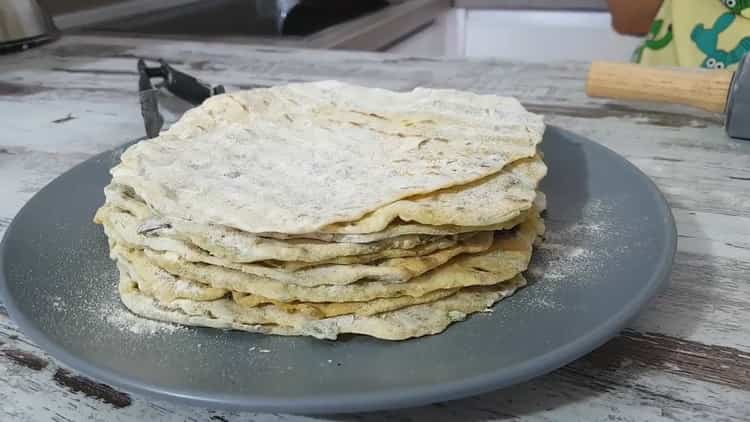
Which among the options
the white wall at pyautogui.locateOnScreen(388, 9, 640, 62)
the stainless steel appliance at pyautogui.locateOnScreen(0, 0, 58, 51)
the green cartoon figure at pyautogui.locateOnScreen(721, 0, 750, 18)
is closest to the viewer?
the green cartoon figure at pyautogui.locateOnScreen(721, 0, 750, 18)

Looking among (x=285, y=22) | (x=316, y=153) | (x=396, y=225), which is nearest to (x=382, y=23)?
(x=285, y=22)

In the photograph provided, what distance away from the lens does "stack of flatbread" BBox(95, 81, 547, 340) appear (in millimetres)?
502

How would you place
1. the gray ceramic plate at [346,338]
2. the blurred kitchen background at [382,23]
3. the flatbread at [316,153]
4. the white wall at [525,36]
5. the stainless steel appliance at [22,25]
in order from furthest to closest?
the white wall at [525,36] < the blurred kitchen background at [382,23] < the stainless steel appliance at [22,25] < the flatbread at [316,153] < the gray ceramic plate at [346,338]

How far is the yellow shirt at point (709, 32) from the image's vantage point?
1519 millimetres

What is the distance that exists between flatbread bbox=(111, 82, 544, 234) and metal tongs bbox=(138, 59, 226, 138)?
11.2 inches

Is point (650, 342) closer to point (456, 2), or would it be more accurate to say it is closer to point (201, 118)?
point (201, 118)

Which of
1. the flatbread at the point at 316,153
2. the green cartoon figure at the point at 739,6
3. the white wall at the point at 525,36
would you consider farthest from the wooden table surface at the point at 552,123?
the white wall at the point at 525,36

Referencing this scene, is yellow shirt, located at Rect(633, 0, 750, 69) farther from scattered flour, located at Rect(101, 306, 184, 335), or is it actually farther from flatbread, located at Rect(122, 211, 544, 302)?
scattered flour, located at Rect(101, 306, 184, 335)

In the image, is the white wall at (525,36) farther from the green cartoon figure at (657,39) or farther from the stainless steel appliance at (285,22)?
the green cartoon figure at (657,39)

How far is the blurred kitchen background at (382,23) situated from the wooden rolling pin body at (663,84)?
527mm

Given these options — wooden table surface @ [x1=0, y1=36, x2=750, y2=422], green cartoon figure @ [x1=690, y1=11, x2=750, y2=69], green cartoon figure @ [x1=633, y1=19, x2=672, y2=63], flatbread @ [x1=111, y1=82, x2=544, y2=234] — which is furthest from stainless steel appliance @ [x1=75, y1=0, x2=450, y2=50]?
flatbread @ [x1=111, y1=82, x2=544, y2=234]

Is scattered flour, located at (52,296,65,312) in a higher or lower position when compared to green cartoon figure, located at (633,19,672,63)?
lower

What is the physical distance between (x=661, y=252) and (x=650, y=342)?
8 cm

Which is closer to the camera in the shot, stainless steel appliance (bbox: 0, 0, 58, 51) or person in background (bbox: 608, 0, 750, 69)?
person in background (bbox: 608, 0, 750, 69)
